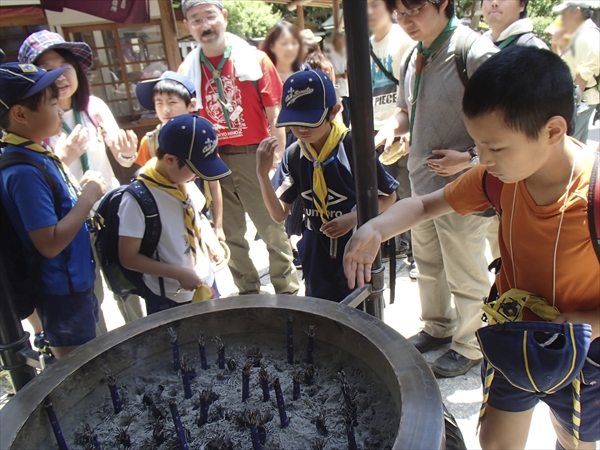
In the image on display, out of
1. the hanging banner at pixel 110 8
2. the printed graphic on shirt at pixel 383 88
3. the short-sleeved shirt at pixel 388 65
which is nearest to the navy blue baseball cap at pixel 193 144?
the short-sleeved shirt at pixel 388 65

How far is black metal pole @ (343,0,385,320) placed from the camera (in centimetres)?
134

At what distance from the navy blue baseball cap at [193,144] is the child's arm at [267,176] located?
0.18 metres

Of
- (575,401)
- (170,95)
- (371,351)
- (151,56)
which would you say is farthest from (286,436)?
(151,56)

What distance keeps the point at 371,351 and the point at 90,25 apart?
6.98 meters

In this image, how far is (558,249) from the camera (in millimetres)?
1337

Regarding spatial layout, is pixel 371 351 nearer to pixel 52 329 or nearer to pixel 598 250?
pixel 598 250

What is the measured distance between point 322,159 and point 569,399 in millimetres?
1359

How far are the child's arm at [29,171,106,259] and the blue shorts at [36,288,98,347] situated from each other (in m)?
0.25

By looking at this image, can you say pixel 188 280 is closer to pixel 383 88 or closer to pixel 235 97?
pixel 235 97

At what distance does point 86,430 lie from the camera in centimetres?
127

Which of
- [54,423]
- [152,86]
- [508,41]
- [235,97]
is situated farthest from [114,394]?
[508,41]

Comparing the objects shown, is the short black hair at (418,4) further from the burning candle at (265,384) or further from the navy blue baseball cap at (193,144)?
the burning candle at (265,384)

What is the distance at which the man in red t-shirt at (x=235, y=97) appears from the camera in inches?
128

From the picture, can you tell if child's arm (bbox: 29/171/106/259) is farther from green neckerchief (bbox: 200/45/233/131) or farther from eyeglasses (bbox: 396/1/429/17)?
eyeglasses (bbox: 396/1/429/17)
